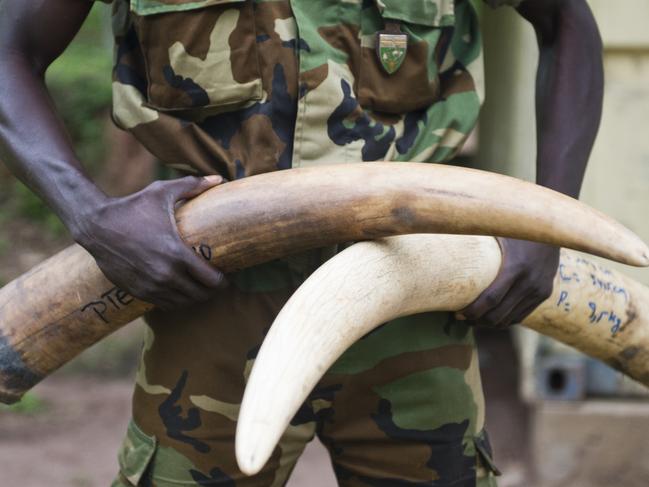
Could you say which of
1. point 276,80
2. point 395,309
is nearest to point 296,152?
point 276,80

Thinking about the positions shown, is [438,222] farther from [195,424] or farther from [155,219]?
[195,424]

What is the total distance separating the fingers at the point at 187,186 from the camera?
178 centimetres

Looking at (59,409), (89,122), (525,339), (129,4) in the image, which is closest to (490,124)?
(525,339)

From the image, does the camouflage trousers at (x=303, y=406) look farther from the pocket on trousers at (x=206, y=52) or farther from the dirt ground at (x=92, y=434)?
the dirt ground at (x=92, y=434)

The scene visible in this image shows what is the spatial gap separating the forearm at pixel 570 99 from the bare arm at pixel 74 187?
2.25 feet

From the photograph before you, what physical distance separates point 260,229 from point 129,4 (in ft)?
1.70

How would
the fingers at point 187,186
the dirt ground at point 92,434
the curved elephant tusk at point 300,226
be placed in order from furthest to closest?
the dirt ground at point 92,434 < the fingers at point 187,186 < the curved elephant tusk at point 300,226

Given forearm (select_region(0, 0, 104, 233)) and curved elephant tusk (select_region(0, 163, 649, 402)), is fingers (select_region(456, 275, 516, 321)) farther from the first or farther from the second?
forearm (select_region(0, 0, 104, 233))

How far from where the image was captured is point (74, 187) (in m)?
1.78

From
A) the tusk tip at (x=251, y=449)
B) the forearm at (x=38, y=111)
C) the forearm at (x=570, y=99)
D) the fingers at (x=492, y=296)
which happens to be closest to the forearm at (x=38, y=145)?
the forearm at (x=38, y=111)

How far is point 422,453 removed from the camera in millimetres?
2047

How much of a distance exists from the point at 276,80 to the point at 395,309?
491 millimetres

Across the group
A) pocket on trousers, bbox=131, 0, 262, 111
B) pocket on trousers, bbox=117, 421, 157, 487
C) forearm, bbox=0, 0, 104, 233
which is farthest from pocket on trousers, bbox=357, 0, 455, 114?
pocket on trousers, bbox=117, 421, 157, 487

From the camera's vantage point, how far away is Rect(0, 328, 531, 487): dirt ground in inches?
163
